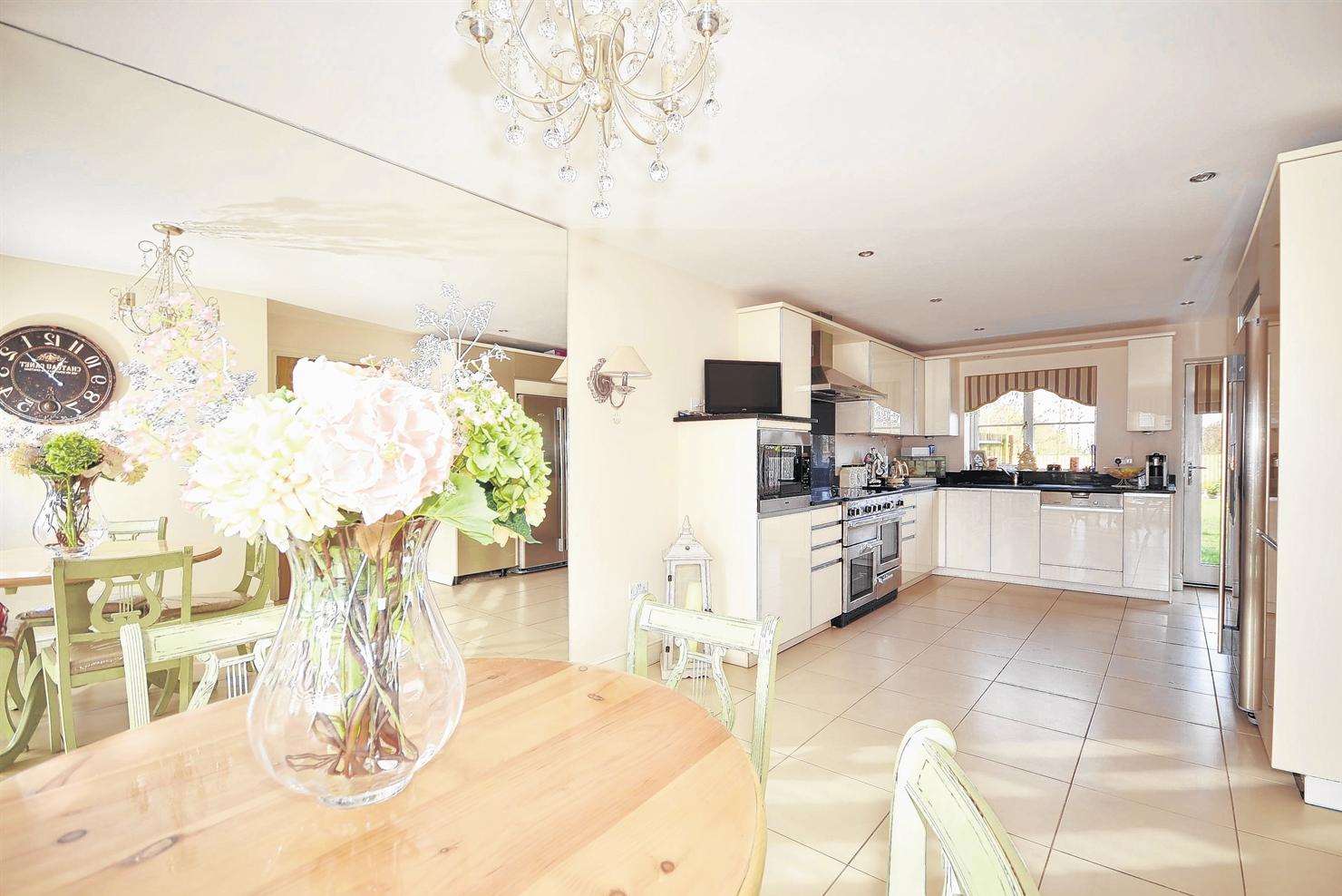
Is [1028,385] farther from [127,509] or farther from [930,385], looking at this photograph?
[127,509]

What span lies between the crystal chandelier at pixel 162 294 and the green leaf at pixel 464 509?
1.64 metres

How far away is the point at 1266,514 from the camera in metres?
2.41

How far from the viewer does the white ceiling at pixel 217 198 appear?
5.64 feet

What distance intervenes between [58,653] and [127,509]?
0.43 meters

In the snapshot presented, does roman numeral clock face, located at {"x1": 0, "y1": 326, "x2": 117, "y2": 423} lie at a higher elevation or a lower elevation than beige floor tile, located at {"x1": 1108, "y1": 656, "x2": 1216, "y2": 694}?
higher

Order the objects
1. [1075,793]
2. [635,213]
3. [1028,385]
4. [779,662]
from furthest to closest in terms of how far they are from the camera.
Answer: [1028,385], [779,662], [635,213], [1075,793]

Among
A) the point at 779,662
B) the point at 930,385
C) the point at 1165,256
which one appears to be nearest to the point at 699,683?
the point at 779,662

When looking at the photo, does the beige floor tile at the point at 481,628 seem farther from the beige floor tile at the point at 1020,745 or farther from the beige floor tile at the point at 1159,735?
the beige floor tile at the point at 1159,735

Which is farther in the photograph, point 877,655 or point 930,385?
point 930,385

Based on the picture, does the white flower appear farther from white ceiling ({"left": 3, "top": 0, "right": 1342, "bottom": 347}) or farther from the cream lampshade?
the cream lampshade

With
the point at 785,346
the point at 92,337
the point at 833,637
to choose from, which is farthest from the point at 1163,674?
the point at 92,337

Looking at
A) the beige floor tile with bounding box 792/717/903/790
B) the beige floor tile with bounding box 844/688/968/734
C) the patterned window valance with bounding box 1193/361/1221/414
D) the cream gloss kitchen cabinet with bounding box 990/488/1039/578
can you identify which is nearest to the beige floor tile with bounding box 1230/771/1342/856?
the beige floor tile with bounding box 844/688/968/734

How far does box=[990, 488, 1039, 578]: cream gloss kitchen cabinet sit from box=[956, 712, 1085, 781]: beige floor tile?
127 inches

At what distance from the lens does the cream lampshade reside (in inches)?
131
